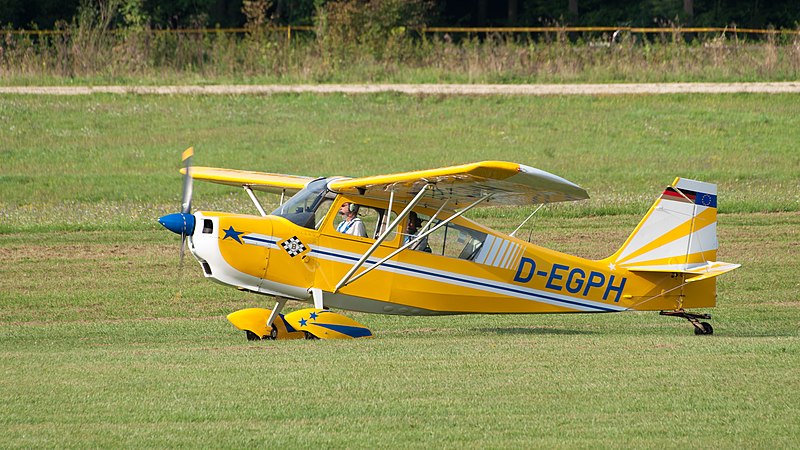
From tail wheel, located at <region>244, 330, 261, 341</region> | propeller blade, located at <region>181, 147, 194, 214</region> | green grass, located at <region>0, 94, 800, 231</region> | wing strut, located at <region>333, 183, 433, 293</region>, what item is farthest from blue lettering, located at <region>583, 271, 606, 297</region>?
green grass, located at <region>0, 94, 800, 231</region>

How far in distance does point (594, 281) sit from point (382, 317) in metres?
3.14

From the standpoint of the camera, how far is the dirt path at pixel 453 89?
120 ft

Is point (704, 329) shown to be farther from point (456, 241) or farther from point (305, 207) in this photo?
point (305, 207)

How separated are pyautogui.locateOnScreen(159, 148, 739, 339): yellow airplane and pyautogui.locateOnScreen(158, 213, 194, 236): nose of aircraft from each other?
2 centimetres

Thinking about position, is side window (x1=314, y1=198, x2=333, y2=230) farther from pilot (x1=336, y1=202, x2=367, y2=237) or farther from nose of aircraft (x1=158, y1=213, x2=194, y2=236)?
nose of aircraft (x1=158, y1=213, x2=194, y2=236)

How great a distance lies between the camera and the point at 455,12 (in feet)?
233

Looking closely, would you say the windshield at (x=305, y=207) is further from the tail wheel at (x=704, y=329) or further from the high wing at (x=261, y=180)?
the tail wheel at (x=704, y=329)

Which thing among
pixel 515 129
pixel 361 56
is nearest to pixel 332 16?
pixel 361 56

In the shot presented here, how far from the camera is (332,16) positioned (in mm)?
43562

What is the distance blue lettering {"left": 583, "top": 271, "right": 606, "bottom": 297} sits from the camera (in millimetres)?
14828

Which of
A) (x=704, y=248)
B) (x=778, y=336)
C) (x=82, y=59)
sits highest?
(x=82, y=59)

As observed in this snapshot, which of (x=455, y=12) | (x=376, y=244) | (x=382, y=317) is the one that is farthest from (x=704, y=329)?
(x=455, y=12)

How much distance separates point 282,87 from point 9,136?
9.17 meters

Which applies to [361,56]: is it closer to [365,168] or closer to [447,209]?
[365,168]
